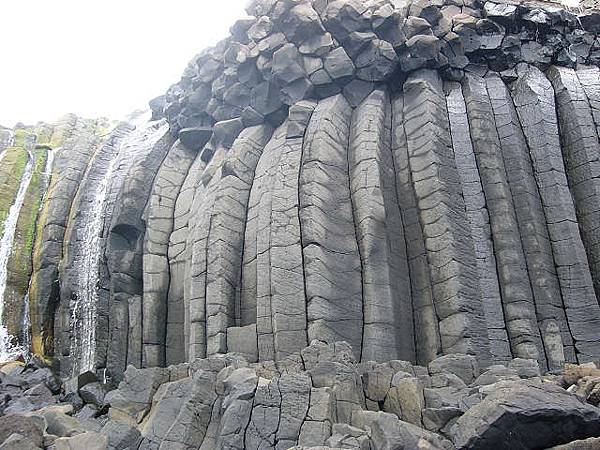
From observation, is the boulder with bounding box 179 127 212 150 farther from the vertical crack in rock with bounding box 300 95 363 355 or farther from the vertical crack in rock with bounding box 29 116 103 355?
the vertical crack in rock with bounding box 300 95 363 355

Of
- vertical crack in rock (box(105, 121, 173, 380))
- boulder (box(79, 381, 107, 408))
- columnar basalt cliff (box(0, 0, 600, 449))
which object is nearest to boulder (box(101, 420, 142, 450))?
columnar basalt cliff (box(0, 0, 600, 449))

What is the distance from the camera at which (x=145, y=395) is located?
12.7m

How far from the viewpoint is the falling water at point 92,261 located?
1773cm

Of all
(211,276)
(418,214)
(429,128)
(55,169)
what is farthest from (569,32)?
(55,169)

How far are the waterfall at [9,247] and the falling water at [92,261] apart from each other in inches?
69.3

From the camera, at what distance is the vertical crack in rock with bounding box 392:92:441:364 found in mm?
13445

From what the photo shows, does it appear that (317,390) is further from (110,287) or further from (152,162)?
(152,162)

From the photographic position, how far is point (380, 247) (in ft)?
46.2

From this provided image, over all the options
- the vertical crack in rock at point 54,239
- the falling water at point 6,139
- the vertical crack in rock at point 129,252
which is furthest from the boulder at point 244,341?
the falling water at point 6,139

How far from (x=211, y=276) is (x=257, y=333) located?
213cm

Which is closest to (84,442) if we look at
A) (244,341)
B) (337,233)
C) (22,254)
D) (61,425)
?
(61,425)

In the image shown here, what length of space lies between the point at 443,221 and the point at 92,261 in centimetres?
1082

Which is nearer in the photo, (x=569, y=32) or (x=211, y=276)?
(x=211, y=276)

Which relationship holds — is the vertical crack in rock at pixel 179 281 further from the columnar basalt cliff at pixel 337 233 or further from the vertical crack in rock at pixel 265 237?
the vertical crack in rock at pixel 265 237
